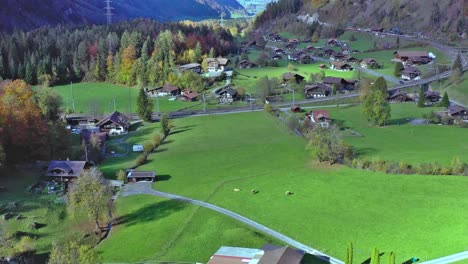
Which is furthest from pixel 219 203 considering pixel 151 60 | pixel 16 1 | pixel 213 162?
pixel 16 1

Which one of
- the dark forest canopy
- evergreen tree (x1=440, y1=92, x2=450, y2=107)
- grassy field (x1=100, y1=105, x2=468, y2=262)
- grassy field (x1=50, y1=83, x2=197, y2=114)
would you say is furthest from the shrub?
the dark forest canopy

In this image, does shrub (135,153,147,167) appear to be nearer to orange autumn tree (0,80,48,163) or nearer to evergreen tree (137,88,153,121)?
orange autumn tree (0,80,48,163)

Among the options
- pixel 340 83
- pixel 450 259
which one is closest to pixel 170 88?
pixel 340 83

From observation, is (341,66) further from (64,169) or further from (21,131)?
(64,169)

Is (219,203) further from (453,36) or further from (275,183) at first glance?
(453,36)

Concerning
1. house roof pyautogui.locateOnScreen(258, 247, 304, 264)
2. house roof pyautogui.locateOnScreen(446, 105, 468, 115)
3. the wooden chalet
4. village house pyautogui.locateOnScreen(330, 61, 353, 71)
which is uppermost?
village house pyautogui.locateOnScreen(330, 61, 353, 71)

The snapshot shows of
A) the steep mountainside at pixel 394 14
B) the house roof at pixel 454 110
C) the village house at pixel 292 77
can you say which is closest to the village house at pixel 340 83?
the village house at pixel 292 77

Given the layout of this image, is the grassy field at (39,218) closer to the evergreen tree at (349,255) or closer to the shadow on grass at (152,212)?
the shadow on grass at (152,212)
